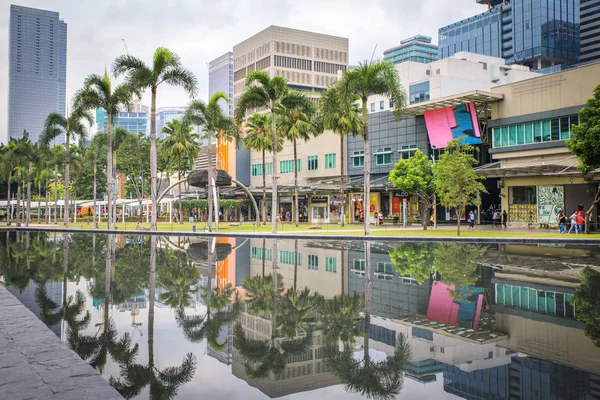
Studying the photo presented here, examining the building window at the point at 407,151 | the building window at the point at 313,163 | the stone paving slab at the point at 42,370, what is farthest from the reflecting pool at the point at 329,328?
the building window at the point at 313,163

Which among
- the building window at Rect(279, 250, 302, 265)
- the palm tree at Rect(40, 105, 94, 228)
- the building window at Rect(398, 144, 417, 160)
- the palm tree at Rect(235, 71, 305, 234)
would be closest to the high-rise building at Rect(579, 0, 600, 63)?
the building window at Rect(398, 144, 417, 160)

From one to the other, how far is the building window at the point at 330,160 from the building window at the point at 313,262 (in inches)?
1753

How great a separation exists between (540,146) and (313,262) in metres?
31.6

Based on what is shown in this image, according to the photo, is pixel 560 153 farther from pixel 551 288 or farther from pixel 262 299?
pixel 262 299

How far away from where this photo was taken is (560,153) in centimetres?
4347

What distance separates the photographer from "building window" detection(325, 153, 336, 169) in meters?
67.4

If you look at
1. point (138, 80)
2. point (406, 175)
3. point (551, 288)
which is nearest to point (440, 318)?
point (551, 288)

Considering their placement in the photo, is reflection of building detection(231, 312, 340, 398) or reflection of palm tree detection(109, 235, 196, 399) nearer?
reflection of palm tree detection(109, 235, 196, 399)

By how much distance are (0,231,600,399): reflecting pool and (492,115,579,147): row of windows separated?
28.5 metres

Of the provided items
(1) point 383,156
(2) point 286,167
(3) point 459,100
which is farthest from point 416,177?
(2) point 286,167

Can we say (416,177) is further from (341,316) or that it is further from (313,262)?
(341,316)

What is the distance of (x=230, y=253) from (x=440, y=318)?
51.8 feet

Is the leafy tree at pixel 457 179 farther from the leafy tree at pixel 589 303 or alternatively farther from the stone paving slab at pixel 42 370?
the stone paving slab at pixel 42 370

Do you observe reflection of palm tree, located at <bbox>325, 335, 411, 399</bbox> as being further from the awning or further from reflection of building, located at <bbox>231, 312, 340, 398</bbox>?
the awning
